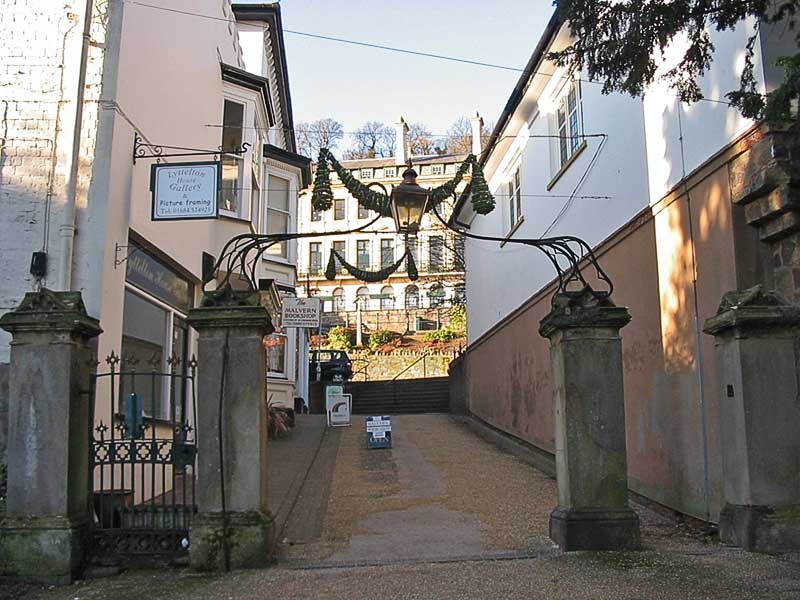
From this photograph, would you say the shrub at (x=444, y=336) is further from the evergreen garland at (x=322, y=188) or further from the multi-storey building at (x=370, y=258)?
the evergreen garland at (x=322, y=188)

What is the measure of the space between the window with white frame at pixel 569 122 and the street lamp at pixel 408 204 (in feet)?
18.8

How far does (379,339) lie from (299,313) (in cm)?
2669

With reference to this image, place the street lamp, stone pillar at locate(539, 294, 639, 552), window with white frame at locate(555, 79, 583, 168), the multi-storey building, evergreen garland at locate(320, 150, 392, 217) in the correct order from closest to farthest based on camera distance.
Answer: stone pillar at locate(539, 294, 639, 552), the street lamp, evergreen garland at locate(320, 150, 392, 217), window with white frame at locate(555, 79, 583, 168), the multi-storey building

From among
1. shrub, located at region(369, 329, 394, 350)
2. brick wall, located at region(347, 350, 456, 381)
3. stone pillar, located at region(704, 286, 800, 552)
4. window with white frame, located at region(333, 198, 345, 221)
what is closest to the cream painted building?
Result: stone pillar, located at region(704, 286, 800, 552)

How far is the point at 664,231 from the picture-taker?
33.0ft

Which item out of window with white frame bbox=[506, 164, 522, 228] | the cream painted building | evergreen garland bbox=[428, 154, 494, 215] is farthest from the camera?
window with white frame bbox=[506, 164, 522, 228]

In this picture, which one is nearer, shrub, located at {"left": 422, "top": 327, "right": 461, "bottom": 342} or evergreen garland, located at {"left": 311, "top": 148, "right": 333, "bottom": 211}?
evergreen garland, located at {"left": 311, "top": 148, "right": 333, "bottom": 211}

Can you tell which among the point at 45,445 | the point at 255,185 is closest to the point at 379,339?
the point at 255,185

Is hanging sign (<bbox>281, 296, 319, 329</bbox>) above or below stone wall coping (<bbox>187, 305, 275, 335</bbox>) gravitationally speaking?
above

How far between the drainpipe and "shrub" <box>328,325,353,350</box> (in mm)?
36883

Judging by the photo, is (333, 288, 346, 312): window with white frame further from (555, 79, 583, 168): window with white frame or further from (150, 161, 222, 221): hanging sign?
(150, 161, 222, 221): hanging sign

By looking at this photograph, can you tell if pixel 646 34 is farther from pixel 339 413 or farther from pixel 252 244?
pixel 339 413

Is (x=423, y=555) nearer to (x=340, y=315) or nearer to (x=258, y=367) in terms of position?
(x=258, y=367)

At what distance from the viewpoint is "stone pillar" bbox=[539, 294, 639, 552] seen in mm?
7473
